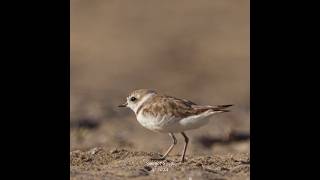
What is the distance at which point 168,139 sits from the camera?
41.7 feet

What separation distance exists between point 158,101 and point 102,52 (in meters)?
11.8

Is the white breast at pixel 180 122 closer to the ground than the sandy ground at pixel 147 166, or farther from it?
farther from it

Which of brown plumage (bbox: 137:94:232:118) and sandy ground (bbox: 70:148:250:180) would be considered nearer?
sandy ground (bbox: 70:148:250:180)

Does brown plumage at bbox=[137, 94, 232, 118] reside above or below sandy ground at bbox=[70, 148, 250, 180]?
above

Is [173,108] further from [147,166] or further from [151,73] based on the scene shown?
[151,73]

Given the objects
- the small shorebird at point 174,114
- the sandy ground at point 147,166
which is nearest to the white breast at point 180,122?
the small shorebird at point 174,114

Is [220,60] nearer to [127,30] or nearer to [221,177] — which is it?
[127,30]

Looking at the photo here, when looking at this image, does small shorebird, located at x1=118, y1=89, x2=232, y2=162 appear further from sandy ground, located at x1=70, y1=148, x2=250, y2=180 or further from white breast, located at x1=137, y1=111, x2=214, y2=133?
sandy ground, located at x1=70, y1=148, x2=250, y2=180

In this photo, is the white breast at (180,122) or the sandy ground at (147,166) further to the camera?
the white breast at (180,122)

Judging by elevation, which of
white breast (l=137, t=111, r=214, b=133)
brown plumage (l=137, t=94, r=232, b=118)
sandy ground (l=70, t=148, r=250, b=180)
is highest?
brown plumage (l=137, t=94, r=232, b=118)

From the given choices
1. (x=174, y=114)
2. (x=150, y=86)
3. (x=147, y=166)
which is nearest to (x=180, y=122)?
(x=174, y=114)

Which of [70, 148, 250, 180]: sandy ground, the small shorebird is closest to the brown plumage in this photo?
the small shorebird

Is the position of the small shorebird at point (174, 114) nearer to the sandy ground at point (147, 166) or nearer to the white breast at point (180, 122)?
the white breast at point (180, 122)

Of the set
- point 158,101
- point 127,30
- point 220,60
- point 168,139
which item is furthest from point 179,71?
point 158,101
